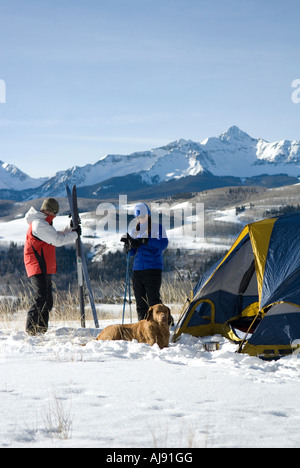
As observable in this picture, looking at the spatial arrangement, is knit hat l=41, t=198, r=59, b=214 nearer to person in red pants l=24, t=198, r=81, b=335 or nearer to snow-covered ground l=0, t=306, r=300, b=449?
person in red pants l=24, t=198, r=81, b=335

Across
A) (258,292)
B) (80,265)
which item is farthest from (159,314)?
(80,265)

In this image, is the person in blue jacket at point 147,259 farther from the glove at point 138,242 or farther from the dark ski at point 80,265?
the dark ski at point 80,265

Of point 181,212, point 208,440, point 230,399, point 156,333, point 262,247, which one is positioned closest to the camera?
point 208,440

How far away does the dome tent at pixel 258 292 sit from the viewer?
559 cm

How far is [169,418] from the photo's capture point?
3.02 meters

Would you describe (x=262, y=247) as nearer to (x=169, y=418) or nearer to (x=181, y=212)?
(x=169, y=418)

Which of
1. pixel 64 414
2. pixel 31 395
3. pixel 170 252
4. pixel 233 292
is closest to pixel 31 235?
pixel 233 292

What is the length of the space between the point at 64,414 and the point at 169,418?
66 centimetres

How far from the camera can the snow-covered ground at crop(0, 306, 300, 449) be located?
272 cm

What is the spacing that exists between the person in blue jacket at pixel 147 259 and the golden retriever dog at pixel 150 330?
111cm

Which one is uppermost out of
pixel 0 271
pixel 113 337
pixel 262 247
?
pixel 262 247

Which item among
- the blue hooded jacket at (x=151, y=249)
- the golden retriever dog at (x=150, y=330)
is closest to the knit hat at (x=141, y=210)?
the blue hooded jacket at (x=151, y=249)

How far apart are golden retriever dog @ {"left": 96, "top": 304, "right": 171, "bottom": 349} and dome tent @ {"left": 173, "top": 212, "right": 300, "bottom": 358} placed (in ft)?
2.95

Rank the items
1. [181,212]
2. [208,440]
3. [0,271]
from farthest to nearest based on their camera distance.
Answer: [181,212], [0,271], [208,440]
